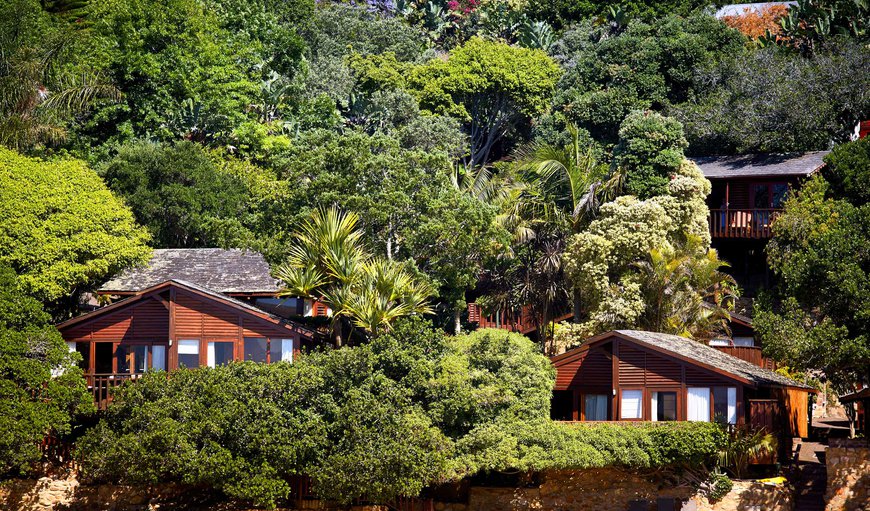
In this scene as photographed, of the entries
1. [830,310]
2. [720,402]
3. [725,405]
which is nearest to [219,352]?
[720,402]

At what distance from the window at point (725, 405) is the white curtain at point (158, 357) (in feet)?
55.7

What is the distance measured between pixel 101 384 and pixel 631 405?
51.7 feet

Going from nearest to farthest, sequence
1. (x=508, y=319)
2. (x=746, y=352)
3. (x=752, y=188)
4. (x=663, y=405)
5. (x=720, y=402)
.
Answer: (x=720, y=402)
(x=663, y=405)
(x=746, y=352)
(x=508, y=319)
(x=752, y=188)

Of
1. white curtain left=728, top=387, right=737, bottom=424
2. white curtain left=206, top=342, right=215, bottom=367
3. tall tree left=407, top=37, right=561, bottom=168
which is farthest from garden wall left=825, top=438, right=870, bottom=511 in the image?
tall tree left=407, top=37, right=561, bottom=168

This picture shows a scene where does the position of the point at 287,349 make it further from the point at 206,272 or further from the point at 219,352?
the point at 206,272

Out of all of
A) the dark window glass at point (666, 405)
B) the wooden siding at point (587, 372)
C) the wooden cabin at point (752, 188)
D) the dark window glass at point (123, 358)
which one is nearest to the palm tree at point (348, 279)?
the wooden siding at point (587, 372)

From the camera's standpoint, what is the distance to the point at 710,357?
1657 inches

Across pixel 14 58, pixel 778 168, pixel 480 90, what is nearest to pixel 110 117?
pixel 14 58

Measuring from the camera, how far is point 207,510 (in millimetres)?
40062

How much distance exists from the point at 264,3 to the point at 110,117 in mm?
20618

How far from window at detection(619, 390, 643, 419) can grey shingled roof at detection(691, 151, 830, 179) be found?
15.0 metres

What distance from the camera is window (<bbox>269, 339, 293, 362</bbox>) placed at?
43844 mm

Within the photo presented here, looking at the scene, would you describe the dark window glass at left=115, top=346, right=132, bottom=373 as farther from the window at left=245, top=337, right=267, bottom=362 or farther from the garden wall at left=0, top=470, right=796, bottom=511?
the garden wall at left=0, top=470, right=796, bottom=511

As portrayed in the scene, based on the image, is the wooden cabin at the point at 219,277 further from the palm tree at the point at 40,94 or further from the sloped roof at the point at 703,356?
the sloped roof at the point at 703,356
